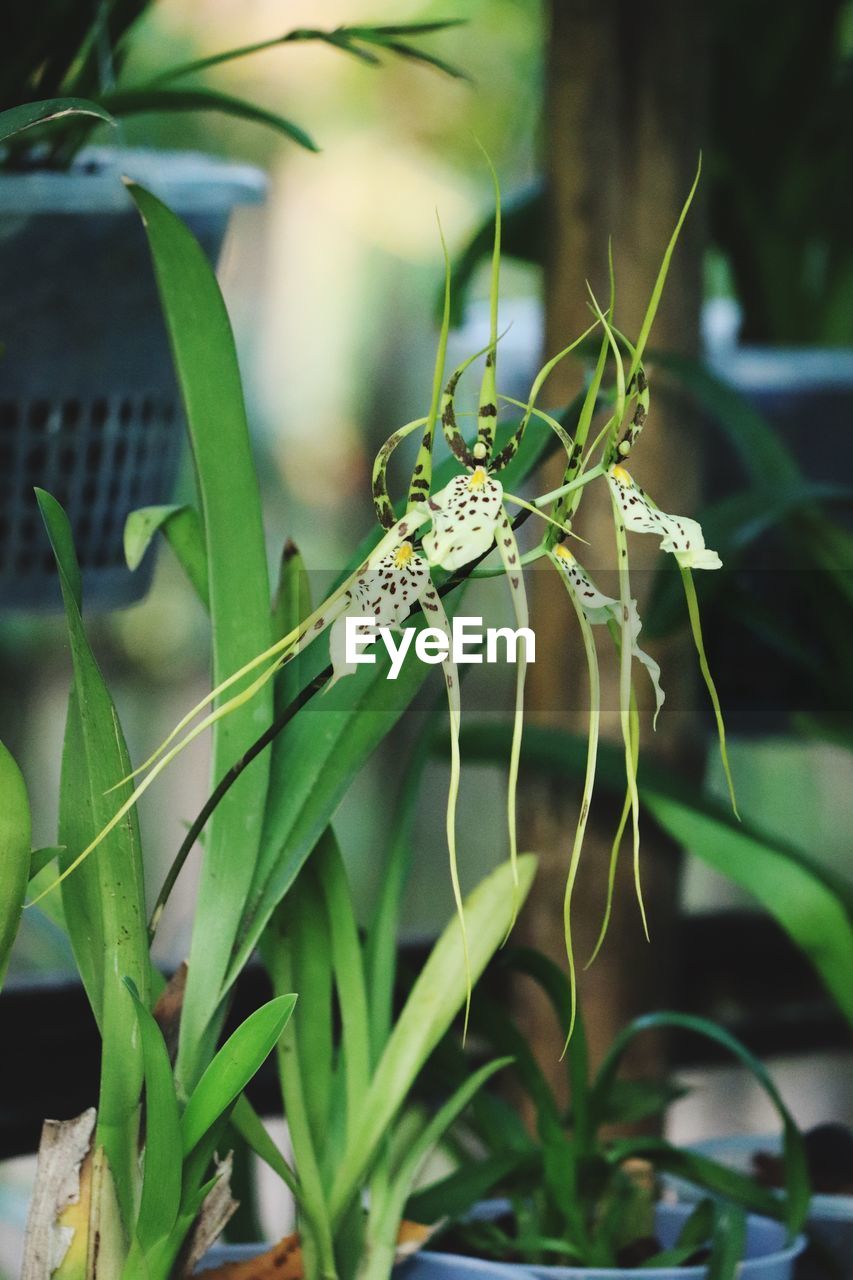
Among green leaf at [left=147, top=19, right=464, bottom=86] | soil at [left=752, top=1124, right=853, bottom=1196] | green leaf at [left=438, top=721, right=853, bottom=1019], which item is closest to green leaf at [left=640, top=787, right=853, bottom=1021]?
green leaf at [left=438, top=721, right=853, bottom=1019]

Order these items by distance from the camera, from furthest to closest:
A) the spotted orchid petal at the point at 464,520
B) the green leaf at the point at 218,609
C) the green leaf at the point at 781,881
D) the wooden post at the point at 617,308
A: the wooden post at the point at 617,308 < the green leaf at the point at 781,881 < the green leaf at the point at 218,609 < the spotted orchid petal at the point at 464,520

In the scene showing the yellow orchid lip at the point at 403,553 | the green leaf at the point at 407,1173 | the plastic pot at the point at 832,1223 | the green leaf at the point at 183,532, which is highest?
the green leaf at the point at 183,532

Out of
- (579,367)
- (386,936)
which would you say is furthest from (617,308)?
(386,936)

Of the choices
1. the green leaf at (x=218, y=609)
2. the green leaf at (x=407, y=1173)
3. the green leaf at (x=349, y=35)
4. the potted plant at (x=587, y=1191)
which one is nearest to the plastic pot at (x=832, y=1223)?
the potted plant at (x=587, y=1191)

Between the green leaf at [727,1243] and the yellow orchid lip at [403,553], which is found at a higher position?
the yellow orchid lip at [403,553]

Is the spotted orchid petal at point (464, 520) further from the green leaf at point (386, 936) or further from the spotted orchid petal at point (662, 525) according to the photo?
the green leaf at point (386, 936)

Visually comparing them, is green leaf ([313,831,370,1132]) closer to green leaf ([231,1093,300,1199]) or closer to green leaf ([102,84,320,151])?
green leaf ([231,1093,300,1199])

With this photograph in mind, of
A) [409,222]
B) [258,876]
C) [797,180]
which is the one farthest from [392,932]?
[409,222]

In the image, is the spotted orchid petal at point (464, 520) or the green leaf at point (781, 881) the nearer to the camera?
the spotted orchid petal at point (464, 520)
